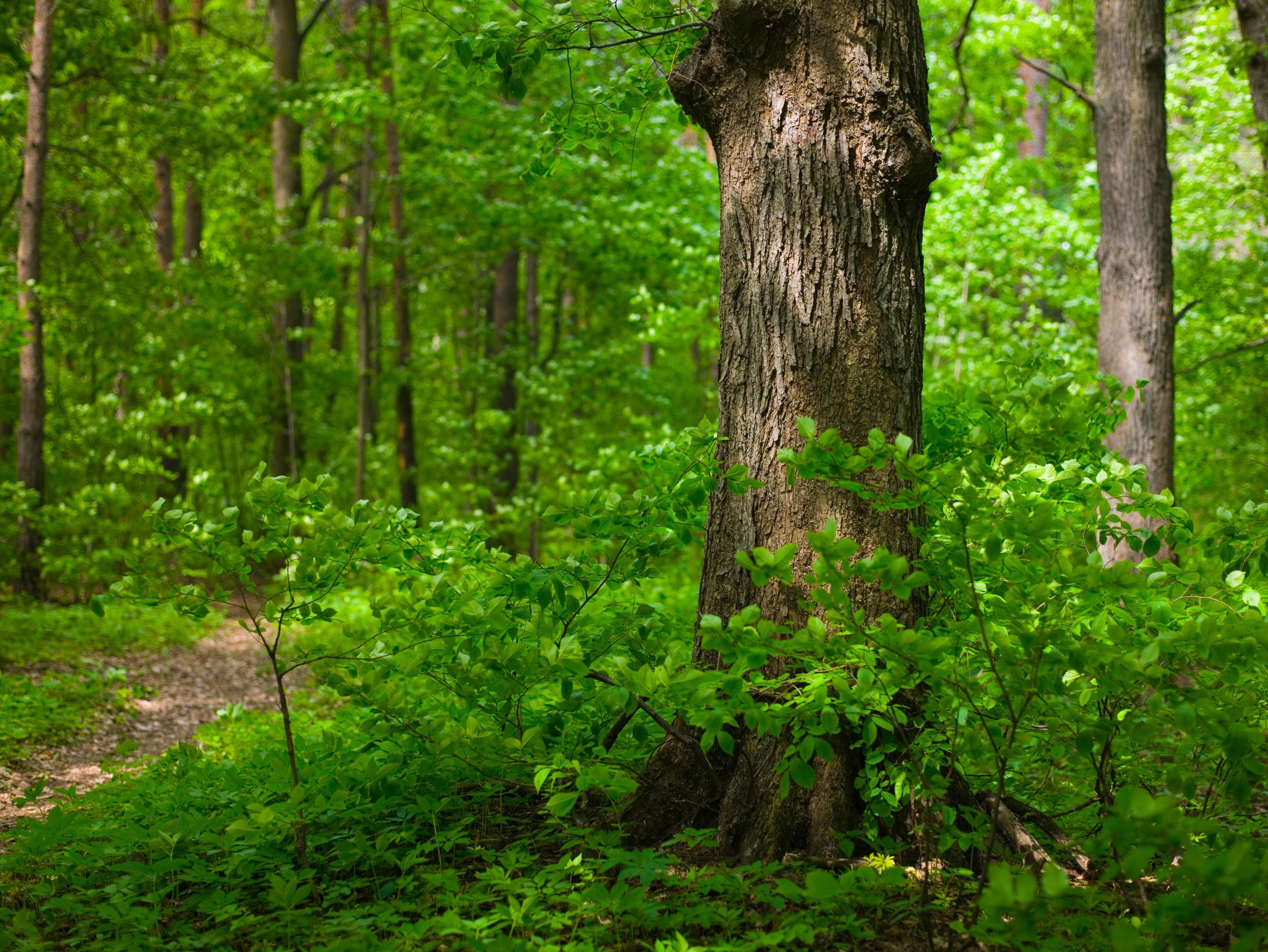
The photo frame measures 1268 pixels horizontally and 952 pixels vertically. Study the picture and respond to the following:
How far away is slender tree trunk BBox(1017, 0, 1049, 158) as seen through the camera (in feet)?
51.5

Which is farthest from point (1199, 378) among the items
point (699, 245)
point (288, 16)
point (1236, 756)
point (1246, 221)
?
point (288, 16)

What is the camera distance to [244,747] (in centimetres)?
496

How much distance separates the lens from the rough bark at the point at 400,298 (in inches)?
452

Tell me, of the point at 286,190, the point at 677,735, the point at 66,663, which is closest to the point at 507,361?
the point at 286,190

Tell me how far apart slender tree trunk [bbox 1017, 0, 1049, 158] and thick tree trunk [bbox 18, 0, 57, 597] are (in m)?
13.7

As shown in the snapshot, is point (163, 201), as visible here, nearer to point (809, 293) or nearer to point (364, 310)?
point (364, 310)

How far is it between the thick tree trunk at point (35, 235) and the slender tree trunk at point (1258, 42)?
10.7 m

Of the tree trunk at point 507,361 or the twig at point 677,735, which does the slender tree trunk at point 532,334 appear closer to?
the tree trunk at point 507,361

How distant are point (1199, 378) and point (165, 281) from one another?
12641 mm

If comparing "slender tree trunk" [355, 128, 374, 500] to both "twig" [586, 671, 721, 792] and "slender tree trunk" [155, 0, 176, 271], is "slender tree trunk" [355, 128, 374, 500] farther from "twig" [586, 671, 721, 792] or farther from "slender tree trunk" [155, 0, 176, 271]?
"twig" [586, 671, 721, 792]

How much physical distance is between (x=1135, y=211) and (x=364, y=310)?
28.8 ft

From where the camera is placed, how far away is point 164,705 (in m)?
6.98

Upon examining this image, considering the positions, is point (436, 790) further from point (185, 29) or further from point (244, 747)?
point (185, 29)

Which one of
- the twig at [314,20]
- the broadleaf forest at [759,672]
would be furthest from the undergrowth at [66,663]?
the twig at [314,20]
